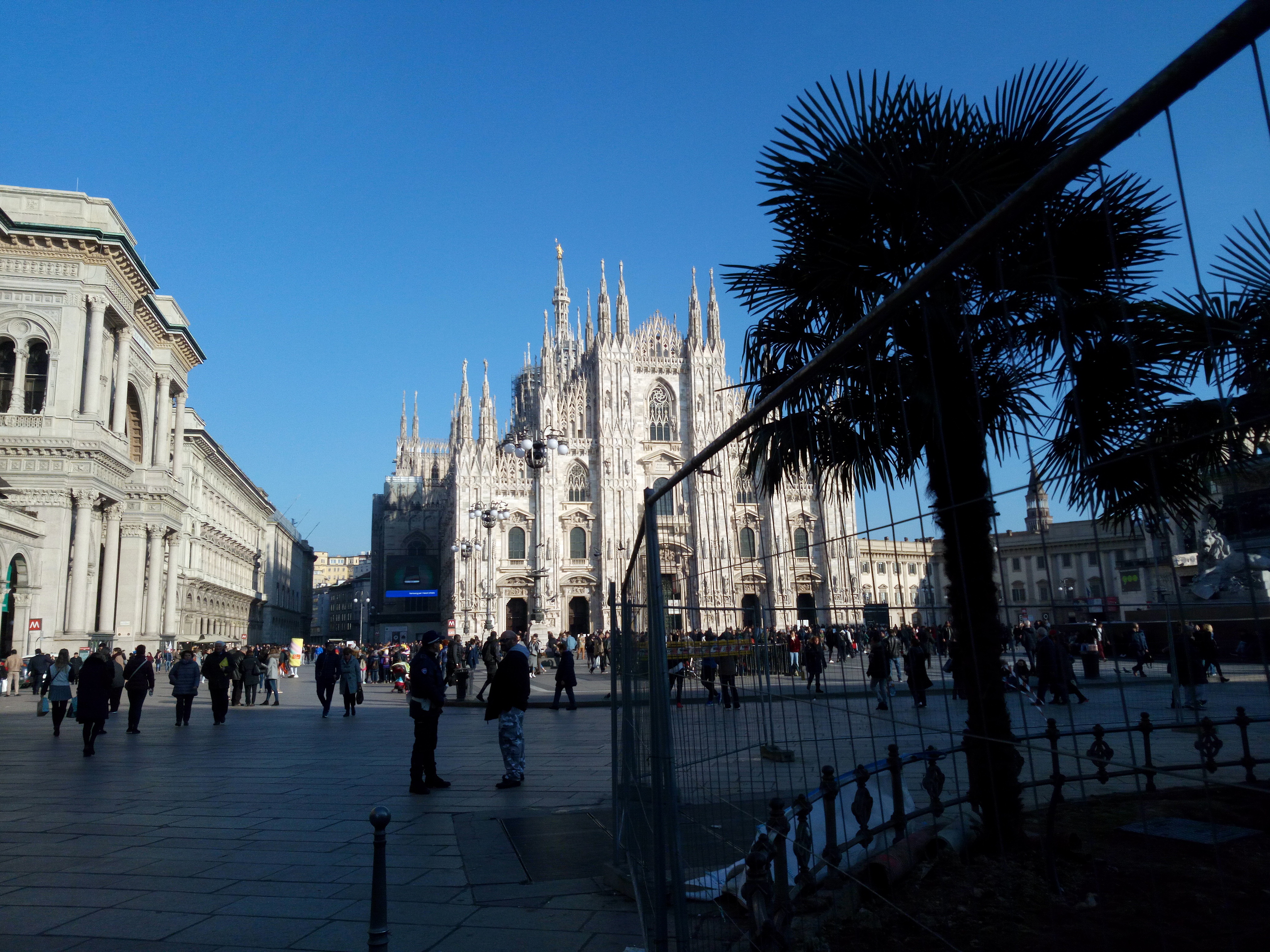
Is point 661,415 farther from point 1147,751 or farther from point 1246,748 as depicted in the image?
point 1246,748

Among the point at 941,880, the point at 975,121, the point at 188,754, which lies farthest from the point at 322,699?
the point at 941,880

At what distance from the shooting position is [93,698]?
34.1ft

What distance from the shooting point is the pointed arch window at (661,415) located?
159 ft

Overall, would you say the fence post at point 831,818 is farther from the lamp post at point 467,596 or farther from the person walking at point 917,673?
the lamp post at point 467,596

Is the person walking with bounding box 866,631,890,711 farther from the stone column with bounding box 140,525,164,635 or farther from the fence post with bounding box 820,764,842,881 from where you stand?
the stone column with bounding box 140,525,164,635

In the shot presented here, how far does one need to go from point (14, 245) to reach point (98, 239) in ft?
7.44

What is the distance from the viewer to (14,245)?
85.8ft

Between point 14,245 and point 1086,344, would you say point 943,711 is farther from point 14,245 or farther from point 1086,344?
point 14,245

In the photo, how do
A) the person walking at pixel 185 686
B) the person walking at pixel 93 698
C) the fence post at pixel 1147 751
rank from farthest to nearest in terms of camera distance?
1. the person walking at pixel 185 686
2. the person walking at pixel 93 698
3. the fence post at pixel 1147 751

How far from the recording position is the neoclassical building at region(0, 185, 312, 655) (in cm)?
2458

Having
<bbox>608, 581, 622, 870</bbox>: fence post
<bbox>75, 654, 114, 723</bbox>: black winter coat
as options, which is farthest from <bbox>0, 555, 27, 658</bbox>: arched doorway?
<bbox>608, 581, 622, 870</bbox>: fence post

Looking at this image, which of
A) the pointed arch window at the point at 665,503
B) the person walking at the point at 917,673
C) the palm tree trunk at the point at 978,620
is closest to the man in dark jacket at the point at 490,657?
the pointed arch window at the point at 665,503

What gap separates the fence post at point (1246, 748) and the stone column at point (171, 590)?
3816 centimetres

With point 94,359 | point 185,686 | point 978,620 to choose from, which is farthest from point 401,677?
point 978,620
